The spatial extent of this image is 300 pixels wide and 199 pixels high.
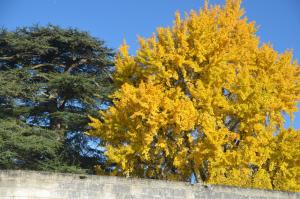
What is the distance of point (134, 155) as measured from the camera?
59.2 feet

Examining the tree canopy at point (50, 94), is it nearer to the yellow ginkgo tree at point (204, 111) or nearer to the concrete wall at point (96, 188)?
the yellow ginkgo tree at point (204, 111)

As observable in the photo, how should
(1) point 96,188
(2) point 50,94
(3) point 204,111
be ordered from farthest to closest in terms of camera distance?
(2) point 50,94 → (3) point 204,111 → (1) point 96,188

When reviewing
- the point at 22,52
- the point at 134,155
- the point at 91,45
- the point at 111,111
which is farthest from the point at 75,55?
the point at 134,155

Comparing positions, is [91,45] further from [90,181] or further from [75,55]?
[90,181]

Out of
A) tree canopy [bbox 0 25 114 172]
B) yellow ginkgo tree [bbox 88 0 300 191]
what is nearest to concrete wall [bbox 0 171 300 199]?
yellow ginkgo tree [bbox 88 0 300 191]

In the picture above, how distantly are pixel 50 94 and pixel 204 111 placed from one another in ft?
25.0

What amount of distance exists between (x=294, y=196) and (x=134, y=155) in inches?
276

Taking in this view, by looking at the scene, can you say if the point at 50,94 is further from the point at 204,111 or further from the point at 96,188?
the point at 96,188

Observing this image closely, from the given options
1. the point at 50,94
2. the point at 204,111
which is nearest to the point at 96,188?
the point at 204,111

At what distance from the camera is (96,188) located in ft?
34.7

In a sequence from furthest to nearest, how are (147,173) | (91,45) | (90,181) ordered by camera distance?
(91,45), (147,173), (90,181)

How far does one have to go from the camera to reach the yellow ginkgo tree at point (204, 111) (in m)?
17.2

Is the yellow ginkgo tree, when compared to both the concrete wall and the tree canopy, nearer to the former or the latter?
the tree canopy

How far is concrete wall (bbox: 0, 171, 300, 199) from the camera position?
10039mm
